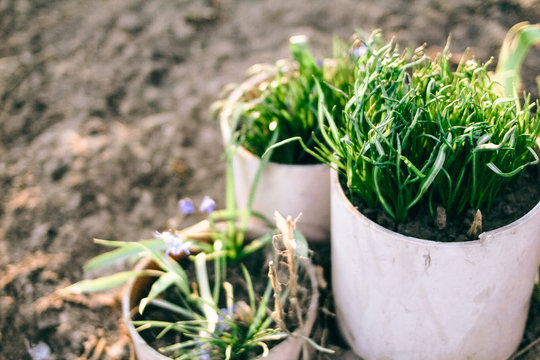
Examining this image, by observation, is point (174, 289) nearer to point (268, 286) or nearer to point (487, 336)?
point (268, 286)

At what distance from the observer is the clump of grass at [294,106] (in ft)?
4.89

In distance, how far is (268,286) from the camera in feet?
4.62

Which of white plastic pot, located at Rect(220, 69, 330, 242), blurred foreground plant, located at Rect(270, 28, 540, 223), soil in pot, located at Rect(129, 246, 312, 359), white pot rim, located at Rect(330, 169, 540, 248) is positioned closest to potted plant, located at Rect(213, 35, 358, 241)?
white plastic pot, located at Rect(220, 69, 330, 242)

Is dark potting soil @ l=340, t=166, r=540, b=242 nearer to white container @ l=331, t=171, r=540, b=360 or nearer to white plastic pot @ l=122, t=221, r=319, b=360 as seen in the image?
white container @ l=331, t=171, r=540, b=360

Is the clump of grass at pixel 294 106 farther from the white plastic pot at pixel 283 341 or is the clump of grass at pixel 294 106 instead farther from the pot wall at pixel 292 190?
the white plastic pot at pixel 283 341

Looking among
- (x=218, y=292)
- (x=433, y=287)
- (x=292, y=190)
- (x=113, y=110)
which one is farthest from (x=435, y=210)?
(x=113, y=110)

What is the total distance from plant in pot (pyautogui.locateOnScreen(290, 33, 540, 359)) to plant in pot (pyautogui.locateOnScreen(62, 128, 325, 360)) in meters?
0.15

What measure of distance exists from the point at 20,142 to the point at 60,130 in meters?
0.14

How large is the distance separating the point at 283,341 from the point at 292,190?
1.31 ft

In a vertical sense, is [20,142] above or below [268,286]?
above

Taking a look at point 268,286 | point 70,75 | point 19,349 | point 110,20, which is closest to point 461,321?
point 268,286

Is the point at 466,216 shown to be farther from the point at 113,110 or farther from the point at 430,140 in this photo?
the point at 113,110

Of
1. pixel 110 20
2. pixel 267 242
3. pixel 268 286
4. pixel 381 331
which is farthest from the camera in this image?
pixel 110 20

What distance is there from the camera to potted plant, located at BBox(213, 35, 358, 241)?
1.49 m
